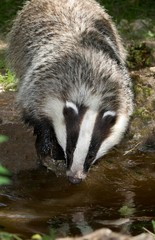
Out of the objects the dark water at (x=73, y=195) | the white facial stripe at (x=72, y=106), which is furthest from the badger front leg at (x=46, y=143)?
the white facial stripe at (x=72, y=106)

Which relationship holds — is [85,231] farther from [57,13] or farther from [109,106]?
[57,13]

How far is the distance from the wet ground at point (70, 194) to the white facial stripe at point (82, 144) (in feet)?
1.24

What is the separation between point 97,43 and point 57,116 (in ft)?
3.23

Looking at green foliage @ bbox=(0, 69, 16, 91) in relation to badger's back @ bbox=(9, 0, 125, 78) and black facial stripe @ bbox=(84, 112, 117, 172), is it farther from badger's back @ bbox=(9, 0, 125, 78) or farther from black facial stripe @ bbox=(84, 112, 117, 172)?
black facial stripe @ bbox=(84, 112, 117, 172)

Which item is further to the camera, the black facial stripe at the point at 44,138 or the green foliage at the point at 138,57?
the green foliage at the point at 138,57

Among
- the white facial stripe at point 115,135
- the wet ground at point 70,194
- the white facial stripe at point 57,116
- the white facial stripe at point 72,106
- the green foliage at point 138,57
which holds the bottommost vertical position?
the green foliage at point 138,57

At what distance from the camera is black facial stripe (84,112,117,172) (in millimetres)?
4555

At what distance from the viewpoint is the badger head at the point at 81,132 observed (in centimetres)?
448

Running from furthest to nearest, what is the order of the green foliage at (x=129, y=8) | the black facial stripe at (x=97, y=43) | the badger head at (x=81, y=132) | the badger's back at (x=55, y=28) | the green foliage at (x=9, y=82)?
the green foliage at (x=129, y=8) → the green foliage at (x=9, y=82) → the badger's back at (x=55, y=28) → the black facial stripe at (x=97, y=43) → the badger head at (x=81, y=132)

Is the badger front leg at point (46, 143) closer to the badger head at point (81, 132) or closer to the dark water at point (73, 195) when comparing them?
the dark water at point (73, 195)

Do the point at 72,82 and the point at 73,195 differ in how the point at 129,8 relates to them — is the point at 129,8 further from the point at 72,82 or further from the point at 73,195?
the point at 73,195

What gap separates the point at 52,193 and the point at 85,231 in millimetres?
793

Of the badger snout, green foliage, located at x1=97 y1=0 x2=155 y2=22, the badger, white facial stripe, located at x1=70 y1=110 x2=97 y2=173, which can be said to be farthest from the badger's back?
green foliage, located at x1=97 y1=0 x2=155 y2=22

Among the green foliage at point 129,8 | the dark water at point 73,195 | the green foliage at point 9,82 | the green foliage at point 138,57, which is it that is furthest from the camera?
the green foliage at point 129,8
